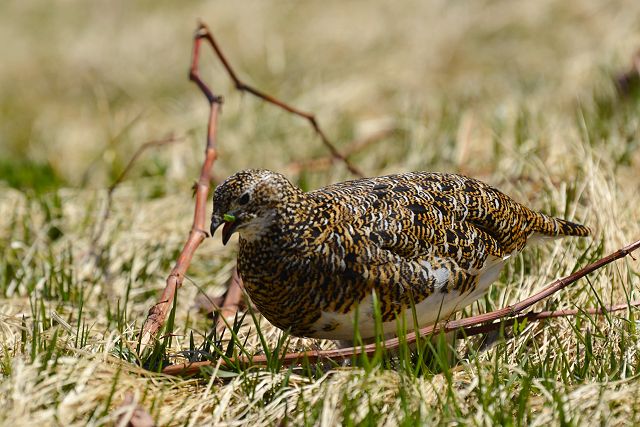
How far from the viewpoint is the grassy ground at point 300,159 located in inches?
114

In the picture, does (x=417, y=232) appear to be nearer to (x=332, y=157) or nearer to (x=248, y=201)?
(x=248, y=201)

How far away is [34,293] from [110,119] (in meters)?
4.17

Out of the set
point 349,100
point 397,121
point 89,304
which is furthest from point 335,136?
point 89,304

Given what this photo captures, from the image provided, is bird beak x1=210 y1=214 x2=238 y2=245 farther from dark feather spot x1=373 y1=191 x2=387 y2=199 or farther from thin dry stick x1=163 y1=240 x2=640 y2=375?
dark feather spot x1=373 y1=191 x2=387 y2=199

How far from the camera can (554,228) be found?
3.75 meters

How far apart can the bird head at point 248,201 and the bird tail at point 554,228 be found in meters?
1.15

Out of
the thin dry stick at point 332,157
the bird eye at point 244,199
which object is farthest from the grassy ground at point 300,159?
the bird eye at point 244,199

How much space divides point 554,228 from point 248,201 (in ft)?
4.65

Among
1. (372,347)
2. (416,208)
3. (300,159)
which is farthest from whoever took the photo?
(300,159)

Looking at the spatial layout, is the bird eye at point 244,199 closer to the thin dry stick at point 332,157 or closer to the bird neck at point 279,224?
the bird neck at point 279,224

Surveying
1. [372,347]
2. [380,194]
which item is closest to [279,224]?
[380,194]

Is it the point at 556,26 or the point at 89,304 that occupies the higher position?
the point at 556,26

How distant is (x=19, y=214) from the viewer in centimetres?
541

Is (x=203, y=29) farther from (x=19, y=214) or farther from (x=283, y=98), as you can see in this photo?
(x=283, y=98)
